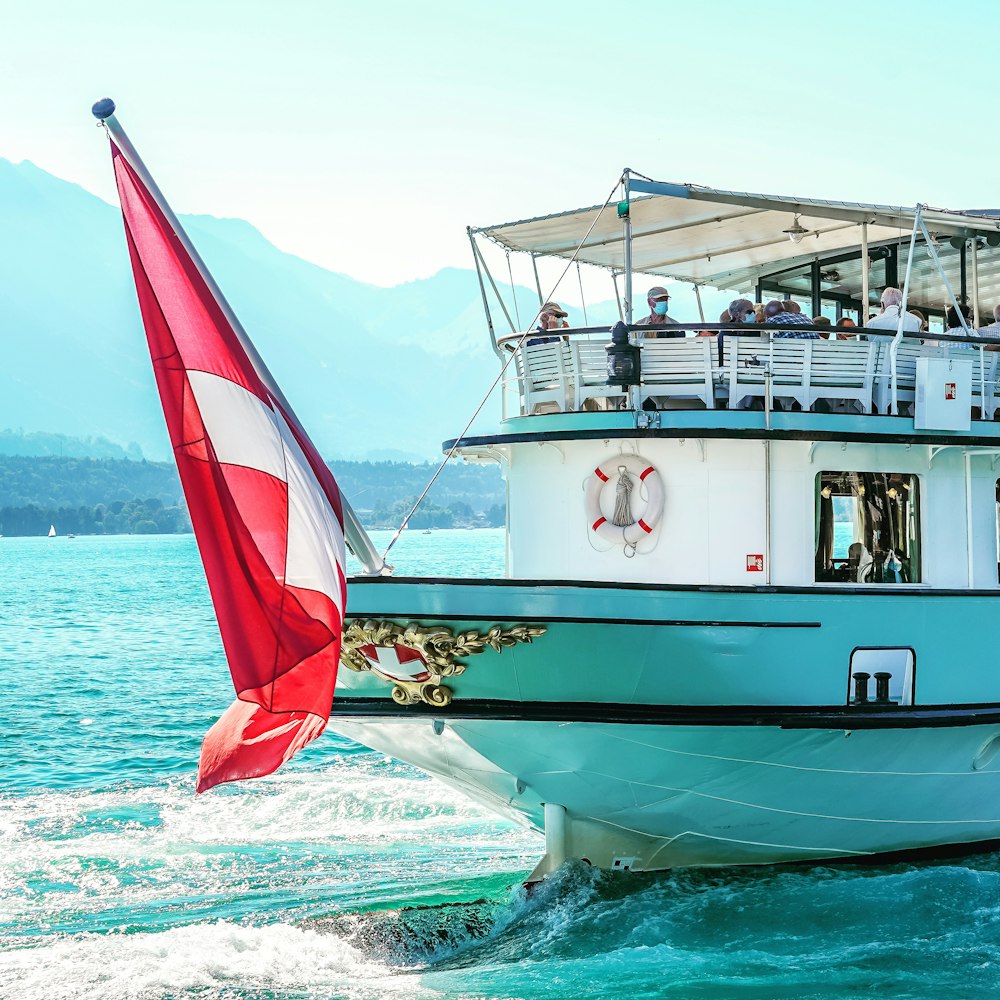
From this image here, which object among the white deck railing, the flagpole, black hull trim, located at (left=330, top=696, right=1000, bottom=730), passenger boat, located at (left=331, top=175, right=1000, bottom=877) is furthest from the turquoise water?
the flagpole

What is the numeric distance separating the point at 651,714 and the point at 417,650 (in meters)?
1.93

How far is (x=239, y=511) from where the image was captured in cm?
863

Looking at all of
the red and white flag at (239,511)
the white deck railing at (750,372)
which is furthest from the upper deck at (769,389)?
the red and white flag at (239,511)

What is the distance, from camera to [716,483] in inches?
444

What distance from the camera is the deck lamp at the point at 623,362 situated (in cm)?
1101

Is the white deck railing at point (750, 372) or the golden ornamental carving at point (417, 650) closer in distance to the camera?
the golden ornamental carving at point (417, 650)

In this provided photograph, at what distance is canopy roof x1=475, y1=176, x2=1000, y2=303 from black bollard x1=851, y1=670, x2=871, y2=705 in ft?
13.5

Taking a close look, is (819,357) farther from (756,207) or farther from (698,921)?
(698,921)

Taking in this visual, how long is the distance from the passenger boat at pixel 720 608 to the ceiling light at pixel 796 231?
1.71ft

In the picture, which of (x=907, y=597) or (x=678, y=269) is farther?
(x=678, y=269)

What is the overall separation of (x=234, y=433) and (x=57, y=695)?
25573 mm

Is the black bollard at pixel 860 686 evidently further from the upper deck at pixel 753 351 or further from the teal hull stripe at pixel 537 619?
the upper deck at pixel 753 351

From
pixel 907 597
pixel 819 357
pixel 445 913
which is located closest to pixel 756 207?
pixel 819 357

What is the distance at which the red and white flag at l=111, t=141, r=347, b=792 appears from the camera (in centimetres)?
853
